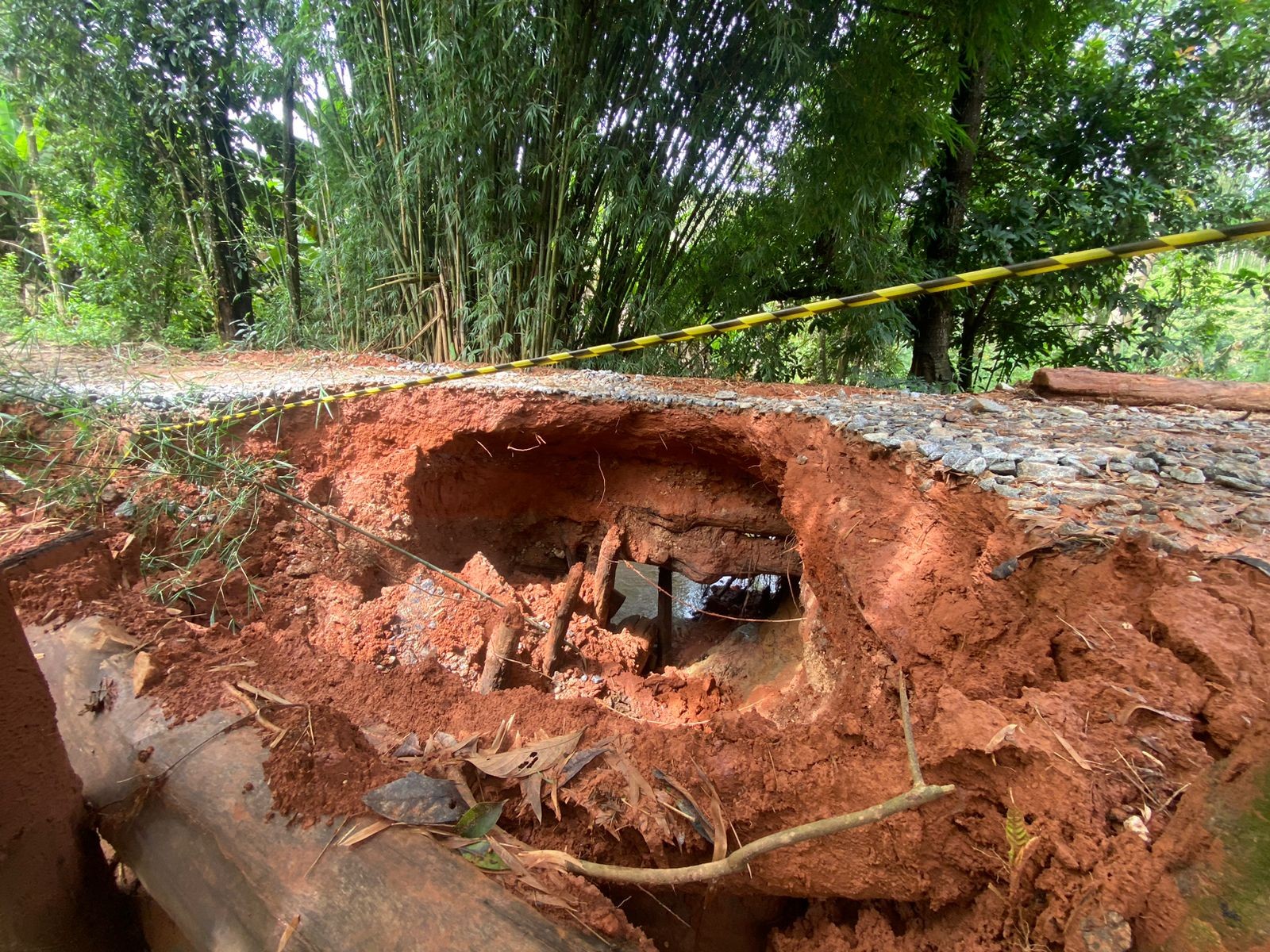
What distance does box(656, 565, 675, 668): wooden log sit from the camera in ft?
13.2

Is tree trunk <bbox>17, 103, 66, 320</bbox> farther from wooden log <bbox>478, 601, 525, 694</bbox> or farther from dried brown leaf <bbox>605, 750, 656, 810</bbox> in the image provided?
dried brown leaf <bbox>605, 750, 656, 810</bbox>

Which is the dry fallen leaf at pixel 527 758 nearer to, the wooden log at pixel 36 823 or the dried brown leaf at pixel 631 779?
the dried brown leaf at pixel 631 779

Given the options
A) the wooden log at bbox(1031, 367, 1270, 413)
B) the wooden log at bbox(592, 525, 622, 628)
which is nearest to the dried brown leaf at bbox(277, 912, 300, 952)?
the wooden log at bbox(592, 525, 622, 628)

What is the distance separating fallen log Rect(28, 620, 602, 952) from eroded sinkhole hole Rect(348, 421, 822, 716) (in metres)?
1.34

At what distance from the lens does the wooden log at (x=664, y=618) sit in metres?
4.01

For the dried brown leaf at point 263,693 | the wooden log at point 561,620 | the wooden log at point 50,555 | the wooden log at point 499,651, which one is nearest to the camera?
the dried brown leaf at point 263,693

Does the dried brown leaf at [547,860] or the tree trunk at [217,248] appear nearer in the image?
the dried brown leaf at [547,860]

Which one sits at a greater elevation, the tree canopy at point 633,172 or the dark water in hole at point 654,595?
the tree canopy at point 633,172

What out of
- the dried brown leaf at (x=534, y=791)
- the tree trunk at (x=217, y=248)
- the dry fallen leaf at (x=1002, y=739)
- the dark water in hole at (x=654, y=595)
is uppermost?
the tree trunk at (x=217, y=248)

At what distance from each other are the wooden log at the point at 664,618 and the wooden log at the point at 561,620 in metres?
1.03

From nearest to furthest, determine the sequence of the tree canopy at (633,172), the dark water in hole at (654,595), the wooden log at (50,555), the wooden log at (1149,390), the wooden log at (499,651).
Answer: the wooden log at (50,555) → the wooden log at (499,651) → the wooden log at (1149,390) → the tree canopy at (633,172) → the dark water in hole at (654,595)

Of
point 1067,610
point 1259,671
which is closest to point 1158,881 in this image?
point 1259,671

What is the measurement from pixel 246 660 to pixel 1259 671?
7.14 ft

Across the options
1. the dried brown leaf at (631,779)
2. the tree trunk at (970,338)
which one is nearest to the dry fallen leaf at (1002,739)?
the dried brown leaf at (631,779)
